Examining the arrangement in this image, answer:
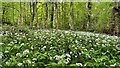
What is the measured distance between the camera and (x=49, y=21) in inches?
1160

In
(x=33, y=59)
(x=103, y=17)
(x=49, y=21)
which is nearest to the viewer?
(x=33, y=59)

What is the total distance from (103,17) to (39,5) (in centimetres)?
897

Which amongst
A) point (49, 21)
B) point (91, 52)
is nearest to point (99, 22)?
point (49, 21)

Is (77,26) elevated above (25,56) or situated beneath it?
situated beneath

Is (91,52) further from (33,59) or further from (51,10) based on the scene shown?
(51,10)

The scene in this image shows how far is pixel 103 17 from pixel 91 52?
17.0 m

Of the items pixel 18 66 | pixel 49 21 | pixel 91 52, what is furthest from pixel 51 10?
pixel 18 66

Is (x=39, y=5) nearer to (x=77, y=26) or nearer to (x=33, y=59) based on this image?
Result: (x=77, y=26)

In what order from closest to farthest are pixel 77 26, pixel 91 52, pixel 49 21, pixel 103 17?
pixel 91 52
pixel 103 17
pixel 77 26
pixel 49 21

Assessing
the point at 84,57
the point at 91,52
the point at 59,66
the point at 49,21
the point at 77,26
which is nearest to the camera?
the point at 59,66

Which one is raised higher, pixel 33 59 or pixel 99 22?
pixel 33 59

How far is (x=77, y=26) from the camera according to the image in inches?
1023

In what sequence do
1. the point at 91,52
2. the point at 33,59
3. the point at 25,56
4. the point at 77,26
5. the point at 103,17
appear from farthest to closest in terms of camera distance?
the point at 77,26
the point at 103,17
the point at 91,52
the point at 25,56
the point at 33,59

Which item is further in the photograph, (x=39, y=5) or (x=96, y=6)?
(x=39, y=5)
